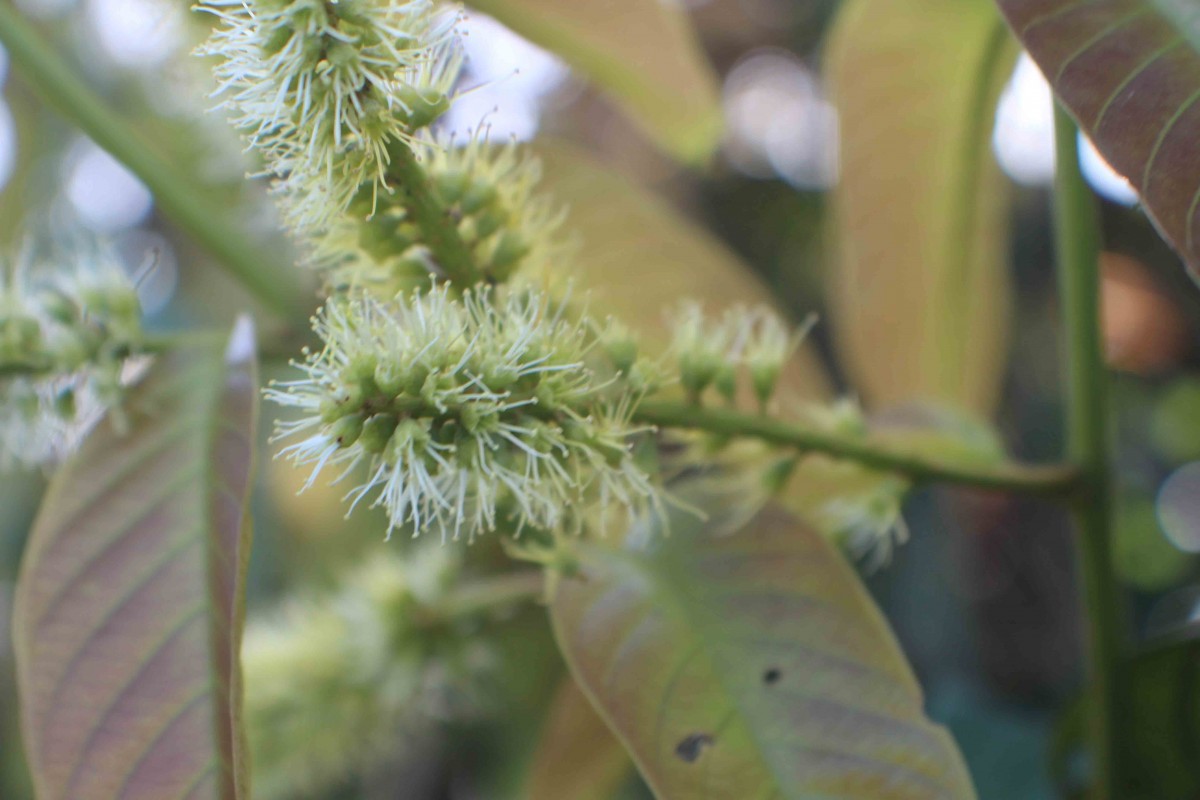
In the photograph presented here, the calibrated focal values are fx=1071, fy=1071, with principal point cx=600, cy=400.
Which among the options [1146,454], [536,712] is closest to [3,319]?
[536,712]

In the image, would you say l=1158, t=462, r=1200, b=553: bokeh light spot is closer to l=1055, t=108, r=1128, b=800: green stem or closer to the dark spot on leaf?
l=1055, t=108, r=1128, b=800: green stem

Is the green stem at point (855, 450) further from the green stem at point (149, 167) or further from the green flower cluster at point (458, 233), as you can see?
the green stem at point (149, 167)

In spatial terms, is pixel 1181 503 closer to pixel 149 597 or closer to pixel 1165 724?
pixel 1165 724

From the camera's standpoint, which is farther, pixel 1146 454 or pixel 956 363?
pixel 1146 454

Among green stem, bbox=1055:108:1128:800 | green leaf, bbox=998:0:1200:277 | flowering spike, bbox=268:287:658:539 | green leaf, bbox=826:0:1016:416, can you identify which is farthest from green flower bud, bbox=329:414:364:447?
green leaf, bbox=826:0:1016:416

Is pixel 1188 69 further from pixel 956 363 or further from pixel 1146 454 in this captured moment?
pixel 1146 454

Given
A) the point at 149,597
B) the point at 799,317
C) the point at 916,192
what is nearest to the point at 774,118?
the point at 799,317

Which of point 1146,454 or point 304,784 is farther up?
point 304,784
